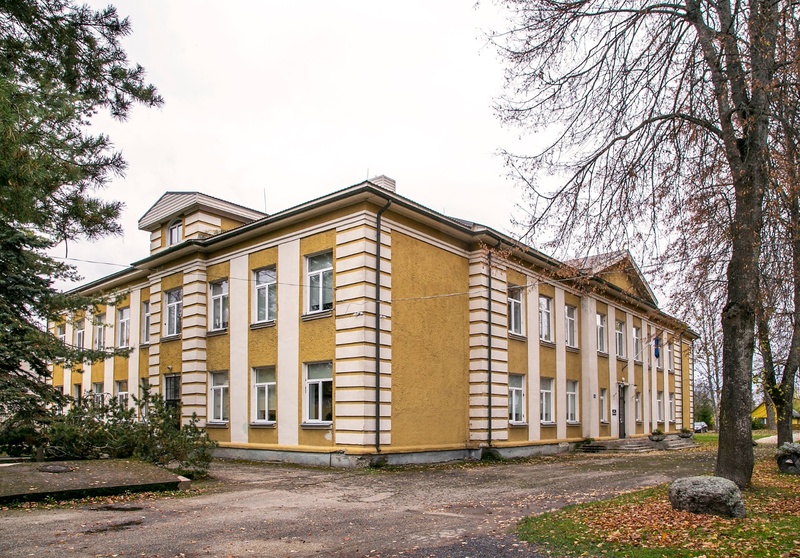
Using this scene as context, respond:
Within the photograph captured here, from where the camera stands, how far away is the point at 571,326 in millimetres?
29156

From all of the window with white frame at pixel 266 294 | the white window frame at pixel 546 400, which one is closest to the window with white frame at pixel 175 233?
the window with white frame at pixel 266 294

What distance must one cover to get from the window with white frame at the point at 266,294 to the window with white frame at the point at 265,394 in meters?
1.66

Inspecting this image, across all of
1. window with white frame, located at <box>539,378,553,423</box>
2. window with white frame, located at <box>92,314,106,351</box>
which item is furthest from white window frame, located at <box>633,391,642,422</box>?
window with white frame, located at <box>92,314,106,351</box>

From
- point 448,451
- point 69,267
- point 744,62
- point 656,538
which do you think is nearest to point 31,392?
point 69,267

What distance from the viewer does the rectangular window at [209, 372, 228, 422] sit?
23.2 m

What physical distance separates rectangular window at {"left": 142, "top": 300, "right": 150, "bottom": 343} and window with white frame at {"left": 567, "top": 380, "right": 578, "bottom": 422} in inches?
696

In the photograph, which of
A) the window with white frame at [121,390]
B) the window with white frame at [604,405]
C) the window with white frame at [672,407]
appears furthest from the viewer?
the window with white frame at [672,407]

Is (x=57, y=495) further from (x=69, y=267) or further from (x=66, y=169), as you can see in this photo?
(x=69, y=267)

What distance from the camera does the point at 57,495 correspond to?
11.9m

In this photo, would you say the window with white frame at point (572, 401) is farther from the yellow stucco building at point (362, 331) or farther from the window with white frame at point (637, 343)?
the window with white frame at point (637, 343)

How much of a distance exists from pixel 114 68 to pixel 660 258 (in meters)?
9.51

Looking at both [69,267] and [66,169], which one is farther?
[69,267]

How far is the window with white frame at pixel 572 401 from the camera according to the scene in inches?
1115

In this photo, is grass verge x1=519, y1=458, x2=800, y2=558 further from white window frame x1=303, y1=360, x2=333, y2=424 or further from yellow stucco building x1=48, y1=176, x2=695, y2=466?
white window frame x1=303, y1=360, x2=333, y2=424
